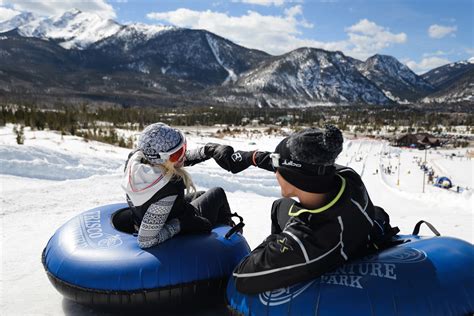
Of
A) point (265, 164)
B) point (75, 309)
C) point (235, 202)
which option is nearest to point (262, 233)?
point (235, 202)

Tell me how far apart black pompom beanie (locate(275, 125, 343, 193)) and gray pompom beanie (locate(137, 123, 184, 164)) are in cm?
117

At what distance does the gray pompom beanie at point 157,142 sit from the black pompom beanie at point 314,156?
3.84 ft

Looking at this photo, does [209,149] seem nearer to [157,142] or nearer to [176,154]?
[176,154]

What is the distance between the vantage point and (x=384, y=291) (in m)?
2.68

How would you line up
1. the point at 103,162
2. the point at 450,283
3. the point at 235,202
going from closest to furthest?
1. the point at 450,283
2. the point at 235,202
3. the point at 103,162

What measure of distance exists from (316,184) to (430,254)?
→ 116cm

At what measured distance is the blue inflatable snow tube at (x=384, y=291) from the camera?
104 inches

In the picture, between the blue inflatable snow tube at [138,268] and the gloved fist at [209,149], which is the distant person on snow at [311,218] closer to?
the blue inflatable snow tube at [138,268]

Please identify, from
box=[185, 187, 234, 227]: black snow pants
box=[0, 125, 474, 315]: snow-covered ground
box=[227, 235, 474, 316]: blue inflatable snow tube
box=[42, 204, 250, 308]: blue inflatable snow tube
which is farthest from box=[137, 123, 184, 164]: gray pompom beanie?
box=[0, 125, 474, 315]: snow-covered ground

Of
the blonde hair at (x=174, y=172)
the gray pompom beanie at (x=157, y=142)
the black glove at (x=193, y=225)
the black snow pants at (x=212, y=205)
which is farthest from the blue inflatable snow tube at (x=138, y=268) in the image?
the gray pompom beanie at (x=157, y=142)

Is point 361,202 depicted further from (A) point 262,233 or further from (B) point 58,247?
(A) point 262,233

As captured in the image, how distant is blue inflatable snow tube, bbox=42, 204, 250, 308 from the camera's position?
3.41 metres

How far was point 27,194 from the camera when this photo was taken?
768 centimetres

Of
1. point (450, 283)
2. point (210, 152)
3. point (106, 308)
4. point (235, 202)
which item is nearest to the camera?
point (450, 283)
